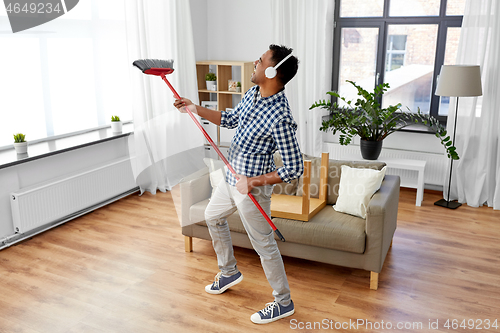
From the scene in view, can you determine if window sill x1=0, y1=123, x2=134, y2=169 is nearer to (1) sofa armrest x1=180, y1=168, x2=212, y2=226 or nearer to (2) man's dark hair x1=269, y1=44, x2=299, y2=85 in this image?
(1) sofa armrest x1=180, y1=168, x2=212, y2=226

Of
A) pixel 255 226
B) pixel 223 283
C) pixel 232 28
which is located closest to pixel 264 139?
pixel 255 226

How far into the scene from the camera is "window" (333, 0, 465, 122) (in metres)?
4.55

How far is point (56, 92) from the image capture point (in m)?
3.80

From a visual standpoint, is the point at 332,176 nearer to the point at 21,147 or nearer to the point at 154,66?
the point at 154,66

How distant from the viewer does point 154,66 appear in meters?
2.43

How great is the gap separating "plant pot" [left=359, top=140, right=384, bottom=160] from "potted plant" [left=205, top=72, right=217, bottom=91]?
1845 millimetres

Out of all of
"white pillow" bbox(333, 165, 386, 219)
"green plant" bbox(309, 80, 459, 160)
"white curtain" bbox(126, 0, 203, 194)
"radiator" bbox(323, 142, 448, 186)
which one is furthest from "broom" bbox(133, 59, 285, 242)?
"radiator" bbox(323, 142, 448, 186)

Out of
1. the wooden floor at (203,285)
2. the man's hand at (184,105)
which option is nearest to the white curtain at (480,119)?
the wooden floor at (203,285)

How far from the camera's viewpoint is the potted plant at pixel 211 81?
5.11 metres

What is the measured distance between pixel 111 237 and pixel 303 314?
172 centimetres

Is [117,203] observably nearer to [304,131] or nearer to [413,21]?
[304,131]

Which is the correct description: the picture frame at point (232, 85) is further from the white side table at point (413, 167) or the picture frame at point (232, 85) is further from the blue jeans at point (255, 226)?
the blue jeans at point (255, 226)

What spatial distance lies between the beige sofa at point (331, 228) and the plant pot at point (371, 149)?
3.26 ft

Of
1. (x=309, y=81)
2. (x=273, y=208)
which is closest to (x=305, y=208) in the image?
(x=273, y=208)
